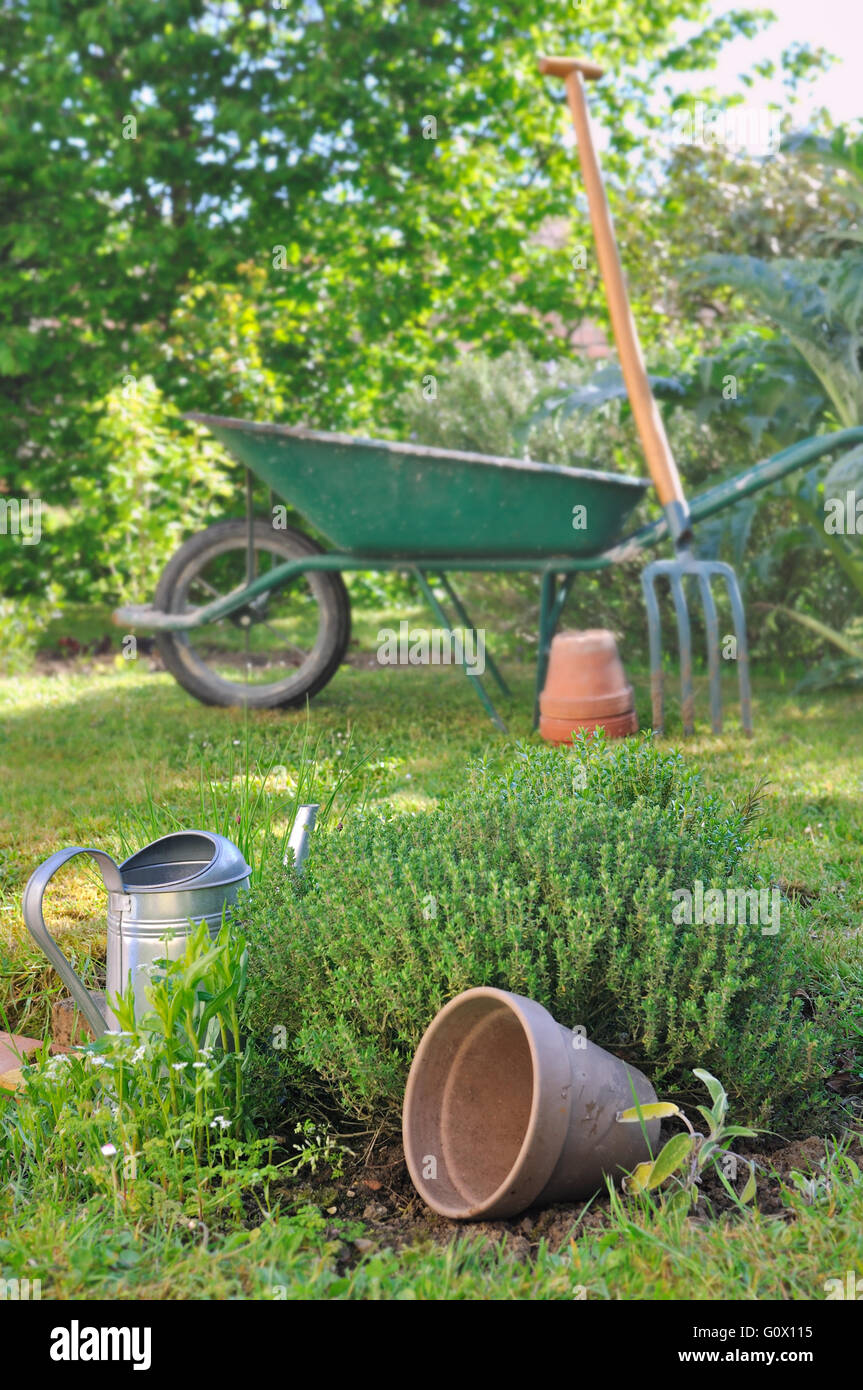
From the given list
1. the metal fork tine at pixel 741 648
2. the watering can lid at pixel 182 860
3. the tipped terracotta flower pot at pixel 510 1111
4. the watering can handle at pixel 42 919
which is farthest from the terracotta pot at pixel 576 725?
the watering can handle at pixel 42 919

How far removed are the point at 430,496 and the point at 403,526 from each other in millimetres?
153

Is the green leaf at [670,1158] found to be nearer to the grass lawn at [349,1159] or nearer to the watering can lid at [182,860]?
the grass lawn at [349,1159]

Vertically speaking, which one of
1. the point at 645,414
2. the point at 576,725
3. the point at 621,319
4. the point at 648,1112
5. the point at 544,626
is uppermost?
the point at 621,319

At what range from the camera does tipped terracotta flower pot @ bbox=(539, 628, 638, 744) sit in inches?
139

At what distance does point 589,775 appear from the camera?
6.39ft

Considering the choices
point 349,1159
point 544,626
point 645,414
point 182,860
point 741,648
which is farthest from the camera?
point 544,626

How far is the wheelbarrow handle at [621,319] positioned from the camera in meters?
3.83

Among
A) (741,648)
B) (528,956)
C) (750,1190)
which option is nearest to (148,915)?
(528,956)

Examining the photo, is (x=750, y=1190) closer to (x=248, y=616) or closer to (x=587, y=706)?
(x=587, y=706)

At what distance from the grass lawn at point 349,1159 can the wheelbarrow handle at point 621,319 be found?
784 mm

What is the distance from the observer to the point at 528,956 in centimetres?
143

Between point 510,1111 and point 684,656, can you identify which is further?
point 684,656

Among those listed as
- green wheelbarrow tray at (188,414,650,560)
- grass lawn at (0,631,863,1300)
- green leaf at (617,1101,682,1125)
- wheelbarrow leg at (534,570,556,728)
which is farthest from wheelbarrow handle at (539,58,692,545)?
green leaf at (617,1101,682,1125)
